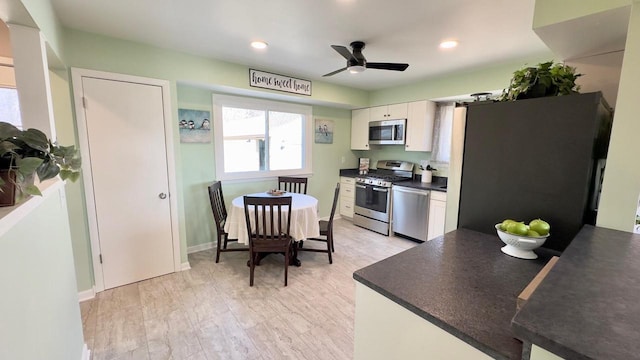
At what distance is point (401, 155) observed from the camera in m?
4.88

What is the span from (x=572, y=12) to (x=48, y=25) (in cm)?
299

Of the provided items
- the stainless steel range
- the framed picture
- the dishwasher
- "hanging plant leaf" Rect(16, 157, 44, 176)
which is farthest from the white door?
the dishwasher

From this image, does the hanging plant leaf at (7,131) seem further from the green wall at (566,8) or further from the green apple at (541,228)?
the green wall at (566,8)

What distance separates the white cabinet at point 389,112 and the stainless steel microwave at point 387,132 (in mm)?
71

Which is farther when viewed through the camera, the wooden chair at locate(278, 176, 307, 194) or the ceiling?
the wooden chair at locate(278, 176, 307, 194)

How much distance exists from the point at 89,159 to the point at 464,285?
3.14 metres

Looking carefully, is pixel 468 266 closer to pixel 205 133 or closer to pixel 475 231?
pixel 475 231

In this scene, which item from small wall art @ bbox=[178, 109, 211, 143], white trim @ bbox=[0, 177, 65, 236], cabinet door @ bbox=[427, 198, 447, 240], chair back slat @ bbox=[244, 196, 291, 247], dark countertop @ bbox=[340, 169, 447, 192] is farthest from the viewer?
dark countertop @ bbox=[340, 169, 447, 192]

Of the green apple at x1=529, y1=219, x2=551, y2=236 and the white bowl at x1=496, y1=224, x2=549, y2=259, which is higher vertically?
the green apple at x1=529, y1=219, x2=551, y2=236

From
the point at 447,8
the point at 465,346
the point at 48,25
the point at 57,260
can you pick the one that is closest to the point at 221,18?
the point at 48,25

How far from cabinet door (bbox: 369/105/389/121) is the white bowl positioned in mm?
3593

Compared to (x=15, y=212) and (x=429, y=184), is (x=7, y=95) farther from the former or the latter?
(x=429, y=184)

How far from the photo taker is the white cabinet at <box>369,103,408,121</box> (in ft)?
14.3

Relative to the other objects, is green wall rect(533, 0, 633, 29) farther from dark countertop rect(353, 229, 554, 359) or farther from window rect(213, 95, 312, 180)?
window rect(213, 95, 312, 180)
